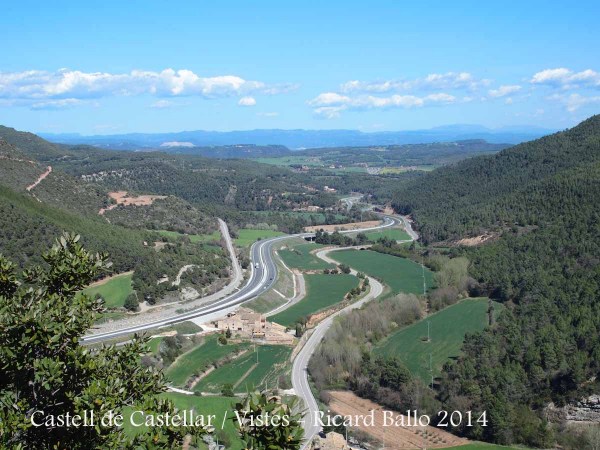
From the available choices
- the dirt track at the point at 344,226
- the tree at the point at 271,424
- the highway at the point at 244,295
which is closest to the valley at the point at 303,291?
the highway at the point at 244,295

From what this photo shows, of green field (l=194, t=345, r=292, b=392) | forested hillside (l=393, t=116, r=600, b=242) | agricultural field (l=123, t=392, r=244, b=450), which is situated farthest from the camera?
forested hillside (l=393, t=116, r=600, b=242)

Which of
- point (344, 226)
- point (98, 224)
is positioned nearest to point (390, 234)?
point (344, 226)

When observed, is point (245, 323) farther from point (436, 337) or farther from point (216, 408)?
point (216, 408)

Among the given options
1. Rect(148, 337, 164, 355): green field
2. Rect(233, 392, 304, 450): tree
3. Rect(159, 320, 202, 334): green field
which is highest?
Rect(233, 392, 304, 450): tree

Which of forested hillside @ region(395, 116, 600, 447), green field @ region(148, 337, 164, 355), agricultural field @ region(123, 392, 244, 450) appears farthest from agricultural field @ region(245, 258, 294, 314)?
agricultural field @ region(123, 392, 244, 450)

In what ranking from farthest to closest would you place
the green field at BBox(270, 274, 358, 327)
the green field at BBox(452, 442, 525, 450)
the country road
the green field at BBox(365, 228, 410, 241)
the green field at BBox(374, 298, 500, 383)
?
1. the green field at BBox(365, 228, 410, 241)
2. the green field at BBox(270, 274, 358, 327)
3. the green field at BBox(374, 298, 500, 383)
4. the country road
5. the green field at BBox(452, 442, 525, 450)

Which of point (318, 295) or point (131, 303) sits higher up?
point (131, 303)

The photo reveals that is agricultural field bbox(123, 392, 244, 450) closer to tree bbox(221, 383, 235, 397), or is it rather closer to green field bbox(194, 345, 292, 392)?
tree bbox(221, 383, 235, 397)
